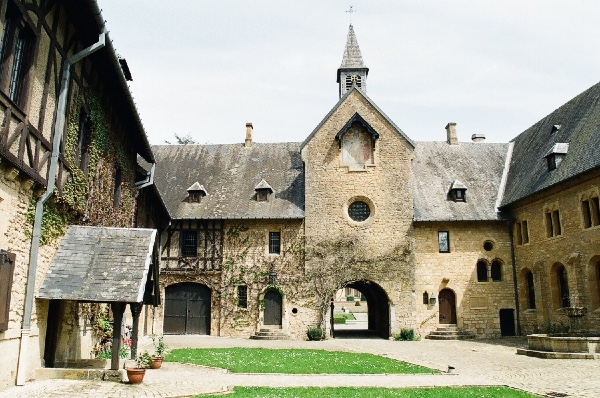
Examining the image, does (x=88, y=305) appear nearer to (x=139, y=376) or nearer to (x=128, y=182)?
(x=139, y=376)

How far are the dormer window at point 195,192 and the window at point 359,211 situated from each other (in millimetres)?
8180

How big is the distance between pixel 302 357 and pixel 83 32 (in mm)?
11555

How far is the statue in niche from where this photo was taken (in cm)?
2778

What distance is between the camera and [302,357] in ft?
56.1

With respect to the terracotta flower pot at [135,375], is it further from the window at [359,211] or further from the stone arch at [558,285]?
the stone arch at [558,285]

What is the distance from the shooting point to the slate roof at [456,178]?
89.8ft

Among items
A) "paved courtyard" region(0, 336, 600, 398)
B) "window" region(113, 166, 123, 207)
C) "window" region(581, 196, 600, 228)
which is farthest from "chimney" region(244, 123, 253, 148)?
"window" region(581, 196, 600, 228)

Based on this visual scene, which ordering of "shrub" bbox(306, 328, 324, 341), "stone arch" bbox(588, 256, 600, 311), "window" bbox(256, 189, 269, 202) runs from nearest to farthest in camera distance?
"stone arch" bbox(588, 256, 600, 311) < "shrub" bbox(306, 328, 324, 341) < "window" bbox(256, 189, 269, 202)

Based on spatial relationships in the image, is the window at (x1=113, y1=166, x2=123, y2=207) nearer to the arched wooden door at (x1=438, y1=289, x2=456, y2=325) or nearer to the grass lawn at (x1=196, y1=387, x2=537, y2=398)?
the grass lawn at (x1=196, y1=387, x2=537, y2=398)

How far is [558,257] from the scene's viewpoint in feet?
75.4

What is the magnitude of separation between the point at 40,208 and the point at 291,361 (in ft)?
29.0

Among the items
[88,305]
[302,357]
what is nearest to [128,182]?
[88,305]

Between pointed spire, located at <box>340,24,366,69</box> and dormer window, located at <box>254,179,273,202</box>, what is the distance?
8880mm

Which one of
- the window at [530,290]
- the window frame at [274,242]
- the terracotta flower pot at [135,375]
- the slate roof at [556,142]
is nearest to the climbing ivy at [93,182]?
the terracotta flower pot at [135,375]
